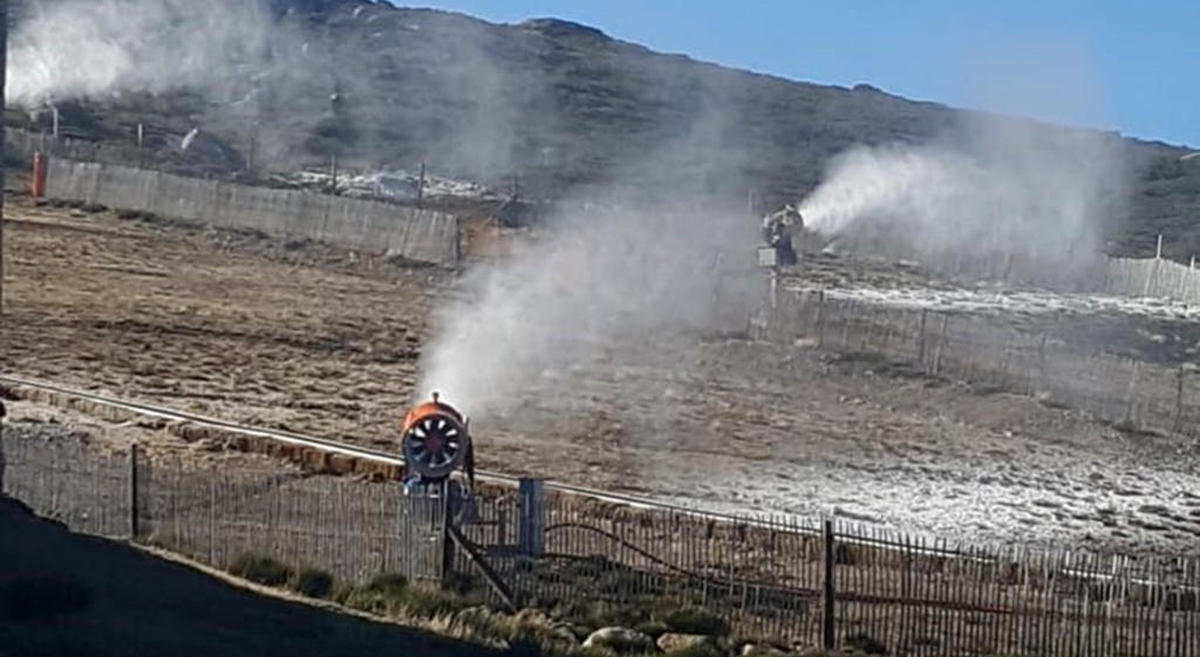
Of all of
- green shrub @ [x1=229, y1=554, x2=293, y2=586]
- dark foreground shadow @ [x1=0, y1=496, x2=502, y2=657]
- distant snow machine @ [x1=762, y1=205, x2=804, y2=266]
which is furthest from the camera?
distant snow machine @ [x1=762, y1=205, x2=804, y2=266]

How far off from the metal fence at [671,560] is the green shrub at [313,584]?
512mm

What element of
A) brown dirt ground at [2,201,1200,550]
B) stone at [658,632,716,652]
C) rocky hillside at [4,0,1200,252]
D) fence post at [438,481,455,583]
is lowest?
brown dirt ground at [2,201,1200,550]

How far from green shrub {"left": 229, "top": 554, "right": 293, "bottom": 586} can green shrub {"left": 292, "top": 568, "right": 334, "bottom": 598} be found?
16 centimetres

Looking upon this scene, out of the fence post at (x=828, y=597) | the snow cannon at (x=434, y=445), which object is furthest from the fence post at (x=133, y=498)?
the fence post at (x=828, y=597)

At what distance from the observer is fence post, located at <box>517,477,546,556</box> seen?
2223 cm

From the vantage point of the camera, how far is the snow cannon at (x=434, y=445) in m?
23.3

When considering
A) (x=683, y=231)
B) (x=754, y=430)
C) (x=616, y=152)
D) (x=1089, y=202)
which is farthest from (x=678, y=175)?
(x=754, y=430)

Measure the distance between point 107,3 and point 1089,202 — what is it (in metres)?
57.5

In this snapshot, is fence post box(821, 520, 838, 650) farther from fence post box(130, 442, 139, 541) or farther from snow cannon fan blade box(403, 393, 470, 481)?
fence post box(130, 442, 139, 541)

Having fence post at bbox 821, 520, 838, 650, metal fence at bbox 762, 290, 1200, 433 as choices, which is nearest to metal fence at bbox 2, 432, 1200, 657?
fence post at bbox 821, 520, 838, 650

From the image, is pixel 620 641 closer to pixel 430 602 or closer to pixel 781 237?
pixel 430 602

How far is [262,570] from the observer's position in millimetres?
21438

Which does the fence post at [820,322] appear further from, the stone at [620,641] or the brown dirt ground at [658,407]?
the stone at [620,641]

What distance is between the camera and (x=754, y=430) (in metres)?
36.7
